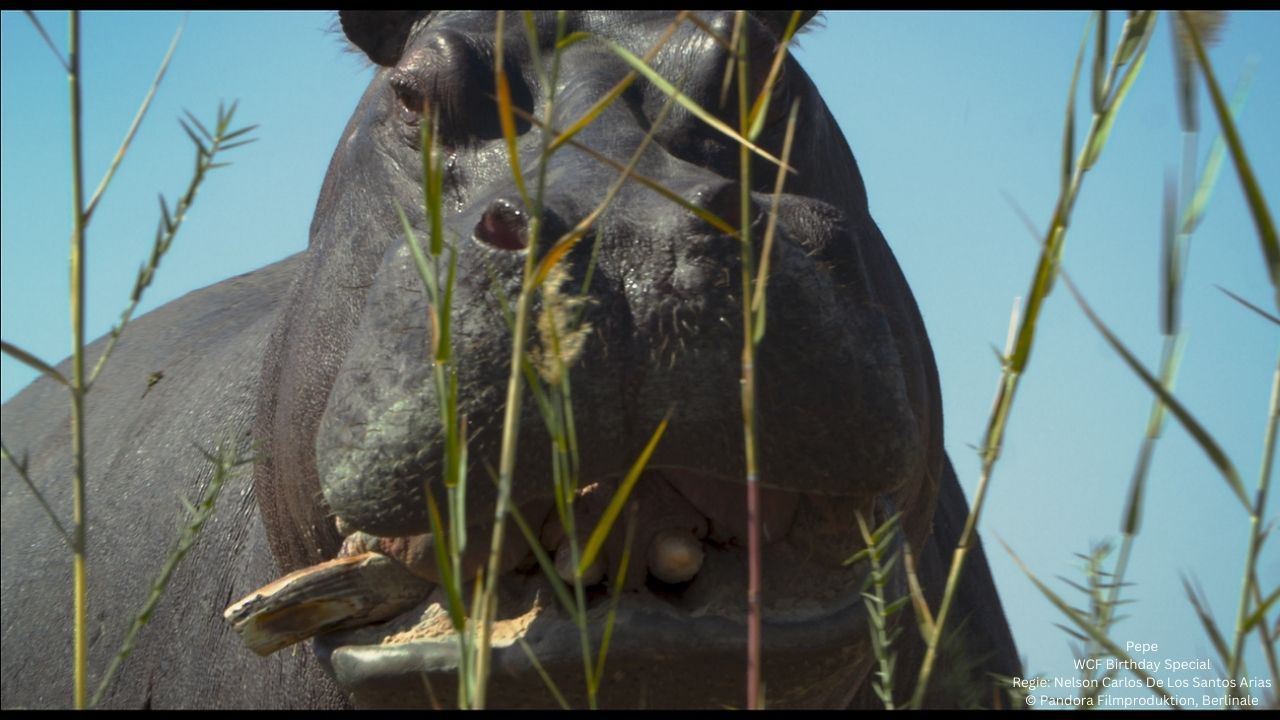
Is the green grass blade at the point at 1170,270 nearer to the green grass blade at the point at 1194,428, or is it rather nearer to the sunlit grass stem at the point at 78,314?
the green grass blade at the point at 1194,428

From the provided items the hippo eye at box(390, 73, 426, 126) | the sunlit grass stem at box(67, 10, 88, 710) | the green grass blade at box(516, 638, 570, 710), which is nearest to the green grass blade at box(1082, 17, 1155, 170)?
the green grass blade at box(516, 638, 570, 710)

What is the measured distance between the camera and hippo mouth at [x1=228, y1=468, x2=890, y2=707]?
8.49ft

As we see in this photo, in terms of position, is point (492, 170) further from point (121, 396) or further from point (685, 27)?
point (121, 396)

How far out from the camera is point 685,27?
364 cm

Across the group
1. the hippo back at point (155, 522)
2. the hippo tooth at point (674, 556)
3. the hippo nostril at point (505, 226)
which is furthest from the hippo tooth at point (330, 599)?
the hippo back at point (155, 522)

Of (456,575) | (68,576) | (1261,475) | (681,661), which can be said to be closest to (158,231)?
(456,575)

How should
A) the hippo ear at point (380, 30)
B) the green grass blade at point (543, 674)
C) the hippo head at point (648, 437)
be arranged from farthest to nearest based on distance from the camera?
1. the hippo ear at point (380, 30)
2. the hippo head at point (648, 437)
3. the green grass blade at point (543, 674)

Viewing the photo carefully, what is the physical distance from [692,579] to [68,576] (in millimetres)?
5028

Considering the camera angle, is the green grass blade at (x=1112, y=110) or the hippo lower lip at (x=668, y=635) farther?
the hippo lower lip at (x=668, y=635)

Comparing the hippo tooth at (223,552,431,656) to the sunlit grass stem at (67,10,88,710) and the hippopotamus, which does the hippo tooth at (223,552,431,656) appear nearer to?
the hippopotamus

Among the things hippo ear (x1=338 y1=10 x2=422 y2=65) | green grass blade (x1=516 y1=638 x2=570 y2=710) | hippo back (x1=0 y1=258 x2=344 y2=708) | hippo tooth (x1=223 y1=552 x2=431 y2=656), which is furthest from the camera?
hippo back (x1=0 y1=258 x2=344 y2=708)

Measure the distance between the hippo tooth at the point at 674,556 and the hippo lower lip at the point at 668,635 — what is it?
1.2 inches

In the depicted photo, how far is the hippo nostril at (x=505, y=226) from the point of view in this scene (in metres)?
2.61

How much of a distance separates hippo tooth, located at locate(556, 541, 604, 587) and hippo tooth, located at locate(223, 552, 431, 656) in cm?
39
